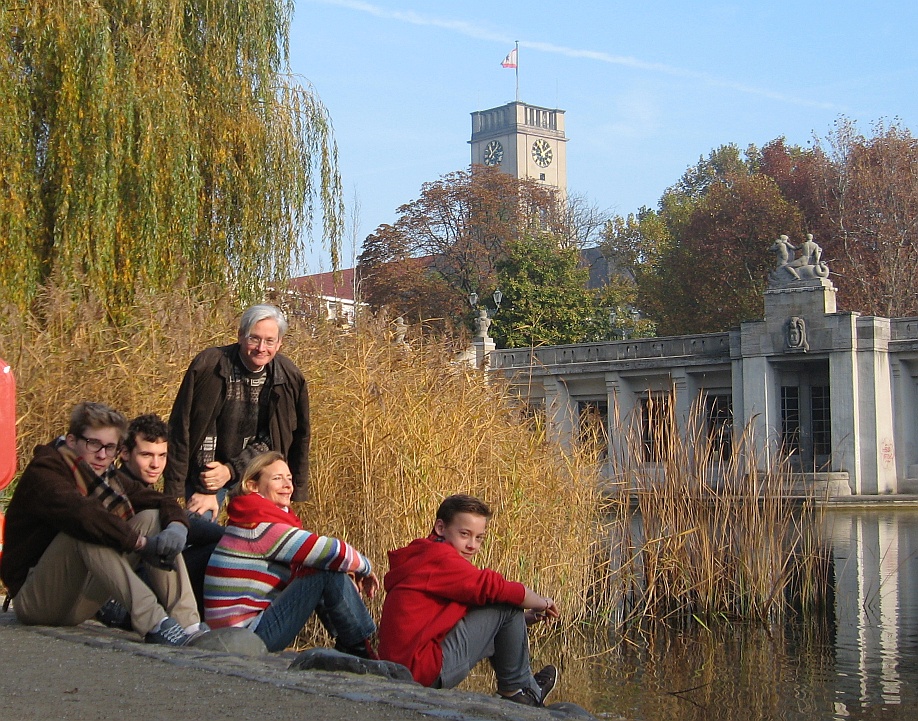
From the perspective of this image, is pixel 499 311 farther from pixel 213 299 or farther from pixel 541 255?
pixel 213 299

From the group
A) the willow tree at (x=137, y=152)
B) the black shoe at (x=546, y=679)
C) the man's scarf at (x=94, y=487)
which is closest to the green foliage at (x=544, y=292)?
the willow tree at (x=137, y=152)

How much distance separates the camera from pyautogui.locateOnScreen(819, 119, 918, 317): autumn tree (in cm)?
3684

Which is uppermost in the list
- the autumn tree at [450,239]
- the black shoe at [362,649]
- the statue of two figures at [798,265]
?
the autumn tree at [450,239]

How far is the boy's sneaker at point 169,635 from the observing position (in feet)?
16.8

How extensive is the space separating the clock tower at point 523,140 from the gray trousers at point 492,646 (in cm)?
11849

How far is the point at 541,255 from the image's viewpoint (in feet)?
135


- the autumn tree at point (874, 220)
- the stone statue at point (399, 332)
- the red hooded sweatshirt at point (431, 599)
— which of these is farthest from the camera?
the autumn tree at point (874, 220)

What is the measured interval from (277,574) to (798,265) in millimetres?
27789

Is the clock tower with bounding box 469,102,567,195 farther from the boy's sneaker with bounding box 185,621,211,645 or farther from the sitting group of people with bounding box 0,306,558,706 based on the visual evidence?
the boy's sneaker with bounding box 185,621,211,645

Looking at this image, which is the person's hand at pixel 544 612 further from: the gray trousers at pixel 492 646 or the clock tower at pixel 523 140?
the clock tower at pixel 523 140

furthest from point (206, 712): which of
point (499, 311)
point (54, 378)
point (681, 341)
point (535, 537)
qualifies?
point (499, 311)

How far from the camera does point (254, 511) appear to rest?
17.0ft

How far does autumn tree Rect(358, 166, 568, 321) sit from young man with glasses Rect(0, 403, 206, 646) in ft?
127

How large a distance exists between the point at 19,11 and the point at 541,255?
29425 mm
